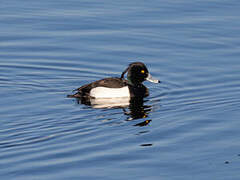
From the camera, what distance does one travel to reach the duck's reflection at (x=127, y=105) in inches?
539

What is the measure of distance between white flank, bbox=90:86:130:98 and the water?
72 cm

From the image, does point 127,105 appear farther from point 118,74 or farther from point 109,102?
point 118,74

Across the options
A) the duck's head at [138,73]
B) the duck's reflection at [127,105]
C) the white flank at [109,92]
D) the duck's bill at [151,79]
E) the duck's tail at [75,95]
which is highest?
the duck's head at [138,73]

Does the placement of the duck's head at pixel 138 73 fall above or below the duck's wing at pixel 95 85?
above

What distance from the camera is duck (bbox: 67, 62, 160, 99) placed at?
597 inches

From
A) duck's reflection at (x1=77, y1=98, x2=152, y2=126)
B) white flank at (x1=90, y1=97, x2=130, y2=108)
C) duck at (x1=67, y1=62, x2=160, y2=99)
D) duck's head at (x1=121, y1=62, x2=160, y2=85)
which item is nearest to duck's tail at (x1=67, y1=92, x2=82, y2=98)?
duck at (x1=67, y1=62, x2=160, y2=99)

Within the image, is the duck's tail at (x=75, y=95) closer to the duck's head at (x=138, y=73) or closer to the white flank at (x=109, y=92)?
the white flank at (x=109, y=92)

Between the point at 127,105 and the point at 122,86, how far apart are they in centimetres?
90

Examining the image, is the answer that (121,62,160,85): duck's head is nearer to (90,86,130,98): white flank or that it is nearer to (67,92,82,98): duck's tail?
(90,86,130,98): white flank

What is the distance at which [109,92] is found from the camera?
15.4 m

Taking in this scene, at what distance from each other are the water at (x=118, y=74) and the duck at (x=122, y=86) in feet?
1.18

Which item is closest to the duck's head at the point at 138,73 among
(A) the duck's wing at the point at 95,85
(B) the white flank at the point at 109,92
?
(B) the white flank at the point at 109,92

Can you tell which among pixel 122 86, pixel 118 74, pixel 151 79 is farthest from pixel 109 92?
pixel 118 74

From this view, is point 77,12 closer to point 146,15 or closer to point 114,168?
point 146,15
